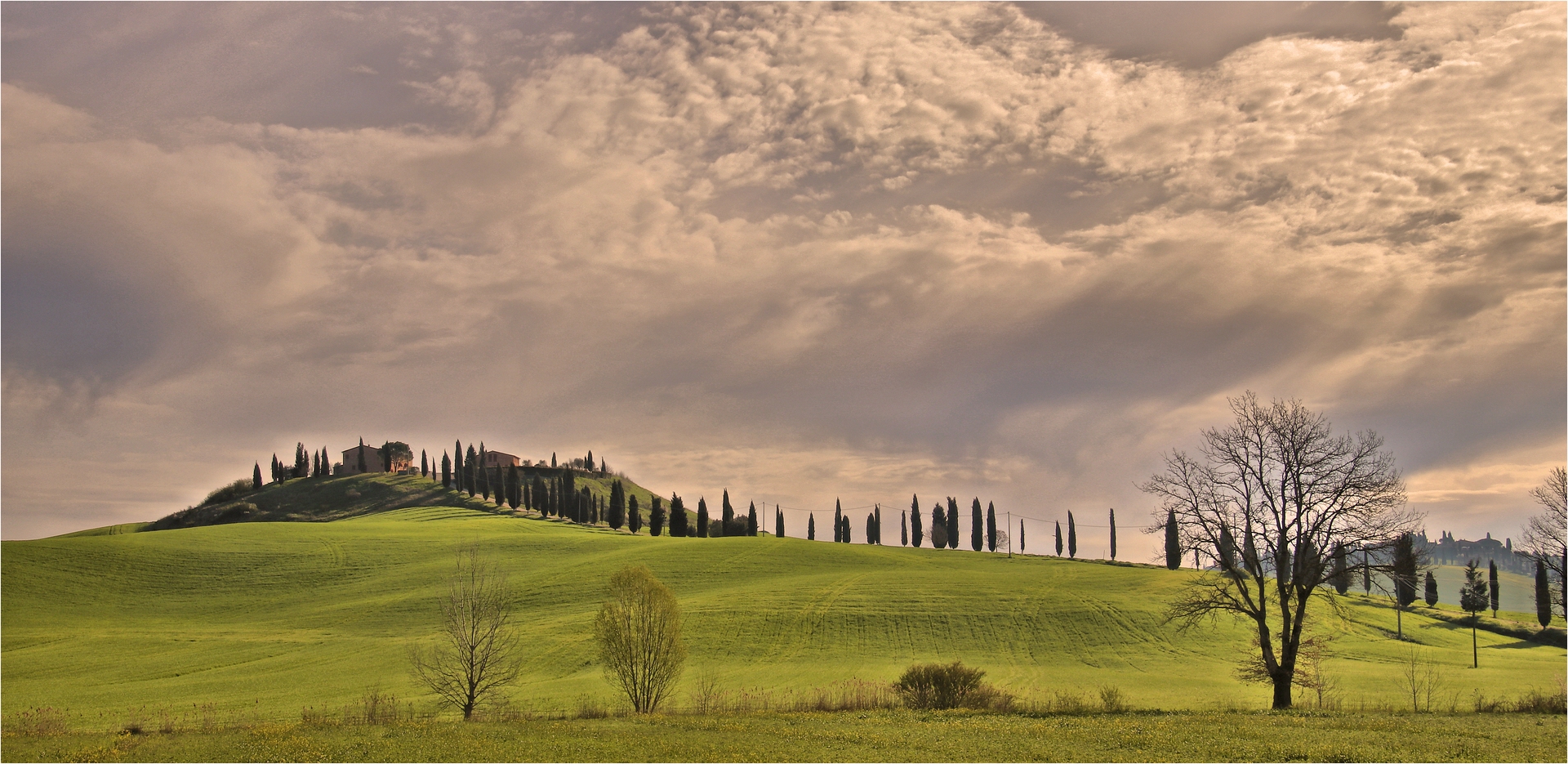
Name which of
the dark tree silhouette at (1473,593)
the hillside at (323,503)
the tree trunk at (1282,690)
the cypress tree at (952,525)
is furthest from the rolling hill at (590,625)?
the hillside at (323,503)

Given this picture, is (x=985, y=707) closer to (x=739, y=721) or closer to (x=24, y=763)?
(x=739, y=721)

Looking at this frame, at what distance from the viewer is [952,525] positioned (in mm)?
144375

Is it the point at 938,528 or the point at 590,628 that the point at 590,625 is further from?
the point at 938,528

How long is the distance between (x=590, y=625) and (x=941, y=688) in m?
34.2

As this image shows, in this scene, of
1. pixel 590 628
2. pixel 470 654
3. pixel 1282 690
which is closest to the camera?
pixel 1282 690

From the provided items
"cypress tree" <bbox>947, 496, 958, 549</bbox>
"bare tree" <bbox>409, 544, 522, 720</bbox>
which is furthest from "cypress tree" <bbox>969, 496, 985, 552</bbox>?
"bare tree" <bbox>409, 544, 522, 720</bbox>

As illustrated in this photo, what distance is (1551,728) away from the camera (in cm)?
2533

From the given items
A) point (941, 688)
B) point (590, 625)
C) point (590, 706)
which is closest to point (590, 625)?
point (590, 625)

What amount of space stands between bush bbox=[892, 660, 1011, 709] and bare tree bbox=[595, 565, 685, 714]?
10.2 metres

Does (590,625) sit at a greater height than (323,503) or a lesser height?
lesser

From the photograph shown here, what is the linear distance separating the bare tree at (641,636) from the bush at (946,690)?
401 inches

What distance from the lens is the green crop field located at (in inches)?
1842

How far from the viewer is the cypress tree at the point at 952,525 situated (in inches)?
Result: 5664

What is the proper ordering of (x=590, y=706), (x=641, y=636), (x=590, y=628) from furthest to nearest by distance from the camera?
(x=590, y=628) < (x=590, y=706) < (x=641, y=636)
